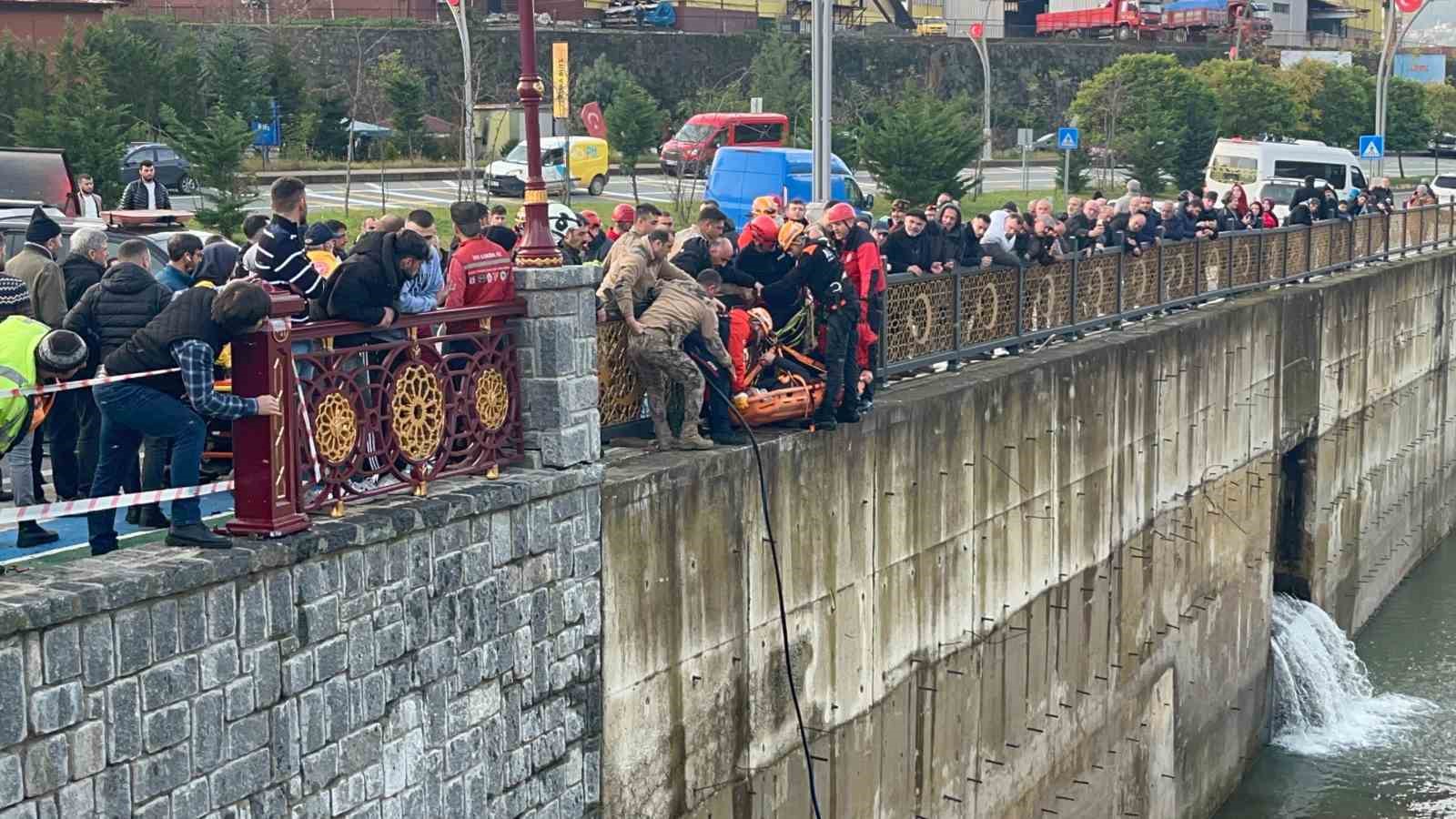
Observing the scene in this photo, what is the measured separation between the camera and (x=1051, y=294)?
16.3 m

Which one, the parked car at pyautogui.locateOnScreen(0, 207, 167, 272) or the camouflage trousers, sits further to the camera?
the parked car at pyautogui.locateOnScreen(0, 207, 167, 272)

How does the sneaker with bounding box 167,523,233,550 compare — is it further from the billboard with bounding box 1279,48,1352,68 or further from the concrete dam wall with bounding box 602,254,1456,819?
the billboard with bounding box 1279,48,1352,68

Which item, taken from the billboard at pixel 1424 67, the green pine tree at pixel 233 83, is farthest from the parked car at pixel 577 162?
the billboard at pixel 1424 67

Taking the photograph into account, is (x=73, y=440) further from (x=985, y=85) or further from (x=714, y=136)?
A: (x=985, y=85)

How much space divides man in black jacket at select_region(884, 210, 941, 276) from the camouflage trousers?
4223 mm

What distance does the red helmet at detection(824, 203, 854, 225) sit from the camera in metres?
11.8

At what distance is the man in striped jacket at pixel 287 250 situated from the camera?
8555mm

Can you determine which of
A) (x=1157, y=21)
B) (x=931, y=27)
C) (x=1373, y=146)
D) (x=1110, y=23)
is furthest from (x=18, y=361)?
(x=1157, y=21)

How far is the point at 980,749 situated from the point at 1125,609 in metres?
3.54

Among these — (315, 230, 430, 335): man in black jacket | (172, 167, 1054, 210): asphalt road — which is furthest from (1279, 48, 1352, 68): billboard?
(315, 230, 430, 335): man in black jacket

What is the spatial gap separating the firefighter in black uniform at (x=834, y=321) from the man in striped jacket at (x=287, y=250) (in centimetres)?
367

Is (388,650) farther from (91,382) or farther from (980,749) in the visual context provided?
(980,749)

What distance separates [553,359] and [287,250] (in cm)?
129

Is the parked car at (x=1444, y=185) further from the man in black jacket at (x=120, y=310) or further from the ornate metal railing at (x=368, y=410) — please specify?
the man in black jacket at (x=120, y=310)
